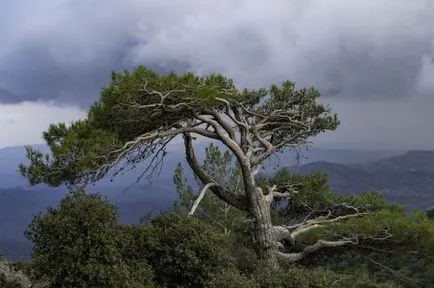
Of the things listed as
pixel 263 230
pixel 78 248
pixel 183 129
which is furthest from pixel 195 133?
pixel 78 248

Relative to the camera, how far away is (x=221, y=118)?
605 inches

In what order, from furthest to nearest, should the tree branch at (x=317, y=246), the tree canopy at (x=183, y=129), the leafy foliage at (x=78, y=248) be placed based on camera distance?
the tree branch at (x=317, y=246) → the tree canopy at (x=183, y=129) → the leafy foliage at (x=78, y=248)

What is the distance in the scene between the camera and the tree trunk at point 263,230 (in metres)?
14.6

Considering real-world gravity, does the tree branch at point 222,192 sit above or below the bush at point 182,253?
above

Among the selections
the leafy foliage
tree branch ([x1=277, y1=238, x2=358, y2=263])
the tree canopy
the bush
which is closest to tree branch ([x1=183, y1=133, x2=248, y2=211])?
the tree canopy

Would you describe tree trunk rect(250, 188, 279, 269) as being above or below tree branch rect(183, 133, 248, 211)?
below

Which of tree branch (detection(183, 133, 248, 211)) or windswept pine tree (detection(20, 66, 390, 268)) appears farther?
tree branch (detection(183, 133, 248, 211))

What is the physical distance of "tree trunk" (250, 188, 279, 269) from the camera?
14.6m

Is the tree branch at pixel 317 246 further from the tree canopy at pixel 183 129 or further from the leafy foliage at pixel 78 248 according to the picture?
the leafy foliage at pixel 78 248

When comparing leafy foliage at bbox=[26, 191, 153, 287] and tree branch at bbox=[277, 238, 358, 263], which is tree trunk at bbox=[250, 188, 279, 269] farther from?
leafy foliage at bbox=[26, 191, 153, 287]

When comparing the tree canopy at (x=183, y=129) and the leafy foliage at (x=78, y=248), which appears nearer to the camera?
the leafy foliage at (x=78, y=248)

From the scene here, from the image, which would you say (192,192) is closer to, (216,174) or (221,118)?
(216,174)

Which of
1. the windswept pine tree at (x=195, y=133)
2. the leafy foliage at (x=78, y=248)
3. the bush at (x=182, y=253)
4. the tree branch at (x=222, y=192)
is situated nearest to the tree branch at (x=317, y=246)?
the windswept pine tree at (x=195, y=133)

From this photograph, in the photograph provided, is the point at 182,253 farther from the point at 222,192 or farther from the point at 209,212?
the point at 209,212
